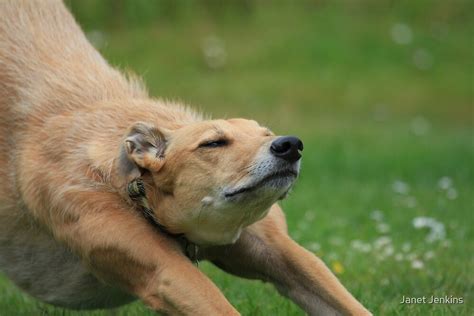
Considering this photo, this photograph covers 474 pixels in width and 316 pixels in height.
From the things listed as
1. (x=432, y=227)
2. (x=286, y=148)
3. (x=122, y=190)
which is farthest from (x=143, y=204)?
(x=432, y=227)

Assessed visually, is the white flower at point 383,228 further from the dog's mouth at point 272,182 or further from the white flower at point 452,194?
the dog's mouth at point 272,182

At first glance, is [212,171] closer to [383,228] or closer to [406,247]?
[406,247]

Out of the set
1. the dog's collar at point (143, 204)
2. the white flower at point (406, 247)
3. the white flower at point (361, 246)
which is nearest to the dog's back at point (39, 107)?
the dog's collar at point (143, 204)

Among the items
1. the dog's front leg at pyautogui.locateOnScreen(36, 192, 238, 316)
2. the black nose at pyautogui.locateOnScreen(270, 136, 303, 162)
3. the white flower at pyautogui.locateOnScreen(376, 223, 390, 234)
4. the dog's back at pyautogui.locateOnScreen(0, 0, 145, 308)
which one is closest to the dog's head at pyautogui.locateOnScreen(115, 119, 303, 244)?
the black nose at pyautogui.locateOnScreen(270, 136, 303, 162)

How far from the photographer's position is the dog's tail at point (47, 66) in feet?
19.1

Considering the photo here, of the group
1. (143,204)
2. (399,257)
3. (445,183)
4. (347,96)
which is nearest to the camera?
(143,204)

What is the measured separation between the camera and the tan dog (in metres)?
4.84

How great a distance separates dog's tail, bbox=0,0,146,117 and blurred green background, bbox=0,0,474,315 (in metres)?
1.72

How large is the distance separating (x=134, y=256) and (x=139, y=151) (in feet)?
1.88

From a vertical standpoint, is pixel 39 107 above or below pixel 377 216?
below

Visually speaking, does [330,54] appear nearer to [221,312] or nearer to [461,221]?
[461,221]

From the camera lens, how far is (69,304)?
5.70 meters

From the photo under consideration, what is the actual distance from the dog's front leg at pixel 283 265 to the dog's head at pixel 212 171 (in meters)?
0.40

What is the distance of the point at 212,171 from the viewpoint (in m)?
4.88
